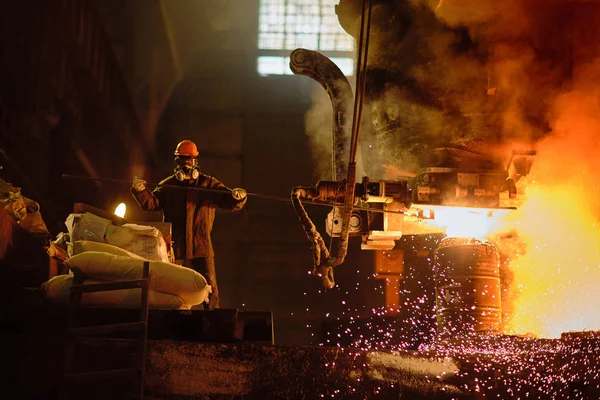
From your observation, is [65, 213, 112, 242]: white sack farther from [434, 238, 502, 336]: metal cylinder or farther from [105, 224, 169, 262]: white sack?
[434, 238, 502, 336]: metal cylinder

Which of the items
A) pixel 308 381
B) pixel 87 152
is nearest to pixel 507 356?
pixel 308 381

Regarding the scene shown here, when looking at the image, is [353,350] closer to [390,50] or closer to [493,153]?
[493,153]

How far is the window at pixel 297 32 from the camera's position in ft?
48.6

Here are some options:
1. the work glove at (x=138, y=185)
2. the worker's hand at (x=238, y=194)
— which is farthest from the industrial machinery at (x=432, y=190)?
the work glove at (x=138, y=185)

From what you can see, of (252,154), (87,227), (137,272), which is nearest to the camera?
(137,272)

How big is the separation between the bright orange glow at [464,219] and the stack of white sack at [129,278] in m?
2.90

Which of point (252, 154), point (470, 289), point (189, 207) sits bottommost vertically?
point (470, 289)

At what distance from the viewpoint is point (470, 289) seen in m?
7.07

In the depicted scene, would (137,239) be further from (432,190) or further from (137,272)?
(432,190)

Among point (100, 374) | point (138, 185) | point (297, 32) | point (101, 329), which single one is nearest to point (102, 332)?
point (101, 329)

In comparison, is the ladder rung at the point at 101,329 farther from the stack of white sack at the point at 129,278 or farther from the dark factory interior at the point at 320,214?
the stack of white sack at the point at 129,278

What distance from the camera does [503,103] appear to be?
6.93 m

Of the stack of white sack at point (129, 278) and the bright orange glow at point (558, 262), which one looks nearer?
the stack of white sack at point (129, 278)

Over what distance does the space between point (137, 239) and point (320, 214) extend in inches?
325
